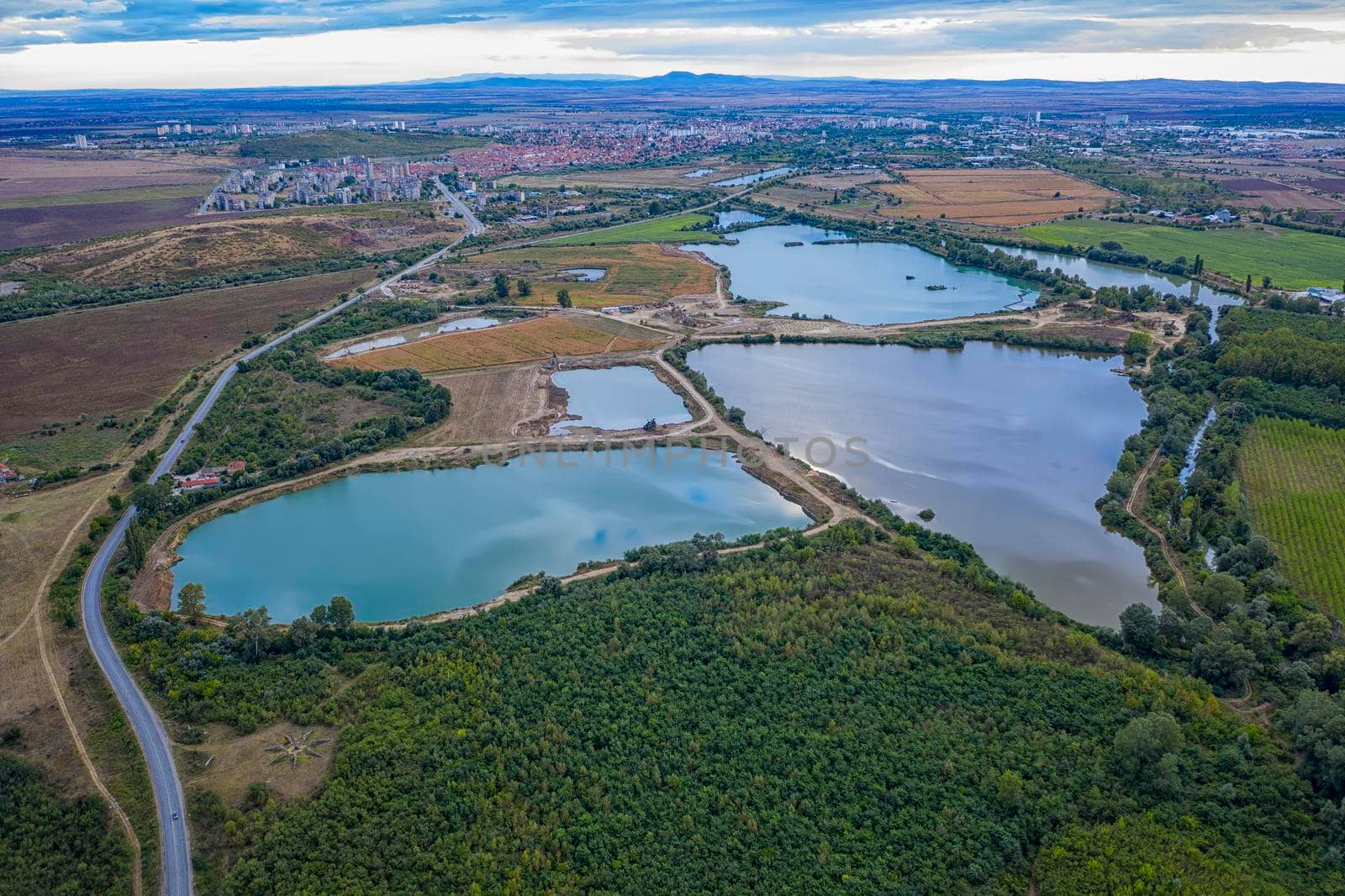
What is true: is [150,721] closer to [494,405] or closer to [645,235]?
[494,405]

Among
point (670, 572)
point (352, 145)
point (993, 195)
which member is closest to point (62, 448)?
point (670, 572)

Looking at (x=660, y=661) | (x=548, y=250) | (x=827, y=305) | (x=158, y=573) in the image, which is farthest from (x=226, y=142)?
(x=660, y=661)

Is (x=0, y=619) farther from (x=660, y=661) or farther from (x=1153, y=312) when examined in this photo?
(x=1153, y=312)

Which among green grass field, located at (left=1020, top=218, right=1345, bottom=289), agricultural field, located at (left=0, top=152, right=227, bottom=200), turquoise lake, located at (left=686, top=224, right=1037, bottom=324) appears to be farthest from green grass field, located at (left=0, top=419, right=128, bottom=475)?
green grass field, located at (left=1020, top=218, right=1345, bottom=289)

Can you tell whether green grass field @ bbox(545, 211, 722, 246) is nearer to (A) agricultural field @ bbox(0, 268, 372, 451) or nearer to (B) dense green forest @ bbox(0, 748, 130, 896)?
(A) agricultural field @ bbox(0, 268, 372, 451)

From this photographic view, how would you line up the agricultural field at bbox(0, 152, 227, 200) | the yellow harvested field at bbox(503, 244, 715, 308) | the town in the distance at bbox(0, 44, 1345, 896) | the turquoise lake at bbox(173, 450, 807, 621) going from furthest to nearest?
the agricultural field at bbox(0, 152, 227, 200) → the yellow harvested field at bbox(503, 244, 715, 308) → the turquoise lake at bbox(173, 450, 807, 621) → the town in the distance at bbox(0, 44, 1345, 896)

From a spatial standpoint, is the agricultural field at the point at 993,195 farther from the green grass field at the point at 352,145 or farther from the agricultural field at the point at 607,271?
the green grass field at the point at 352,145

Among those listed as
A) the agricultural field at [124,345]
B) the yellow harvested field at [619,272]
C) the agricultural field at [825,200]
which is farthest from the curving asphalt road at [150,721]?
the agricultural field at [825,200]
